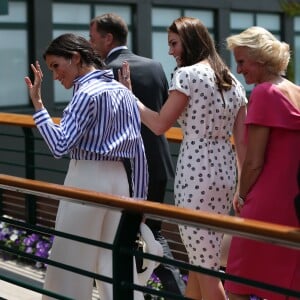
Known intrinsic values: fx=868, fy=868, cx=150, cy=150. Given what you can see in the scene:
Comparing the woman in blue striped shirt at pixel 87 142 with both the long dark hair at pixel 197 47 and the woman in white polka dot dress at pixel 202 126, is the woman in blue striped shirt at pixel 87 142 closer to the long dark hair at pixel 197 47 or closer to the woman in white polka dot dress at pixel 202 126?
the woman in white polka dot dress at pixel 202 126

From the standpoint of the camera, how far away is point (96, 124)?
4055 mm

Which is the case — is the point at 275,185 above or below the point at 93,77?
below

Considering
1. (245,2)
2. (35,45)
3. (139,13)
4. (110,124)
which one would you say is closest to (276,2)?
(245,2)

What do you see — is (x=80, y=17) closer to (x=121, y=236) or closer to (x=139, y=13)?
(x=139, y=13)

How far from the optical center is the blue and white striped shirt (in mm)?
3971

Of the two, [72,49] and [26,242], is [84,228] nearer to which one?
[72,49]

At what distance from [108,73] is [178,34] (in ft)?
1.88

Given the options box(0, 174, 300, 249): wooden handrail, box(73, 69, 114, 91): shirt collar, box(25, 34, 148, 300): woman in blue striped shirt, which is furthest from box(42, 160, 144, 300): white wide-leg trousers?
box(0, 174, 300, 249): wooden handrail

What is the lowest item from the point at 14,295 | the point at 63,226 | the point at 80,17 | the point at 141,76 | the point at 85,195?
the point at 14,295

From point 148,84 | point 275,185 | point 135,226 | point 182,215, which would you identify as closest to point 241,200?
point 275,185

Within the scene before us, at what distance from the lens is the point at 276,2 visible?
75.8ft

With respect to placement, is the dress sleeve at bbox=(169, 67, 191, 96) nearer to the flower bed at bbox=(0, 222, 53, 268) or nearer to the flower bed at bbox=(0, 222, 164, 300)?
the flower bed at bbox=(0, 222, 164, 300)

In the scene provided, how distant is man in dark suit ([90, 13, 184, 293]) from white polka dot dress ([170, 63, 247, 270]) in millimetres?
775

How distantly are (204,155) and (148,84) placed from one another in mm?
961
